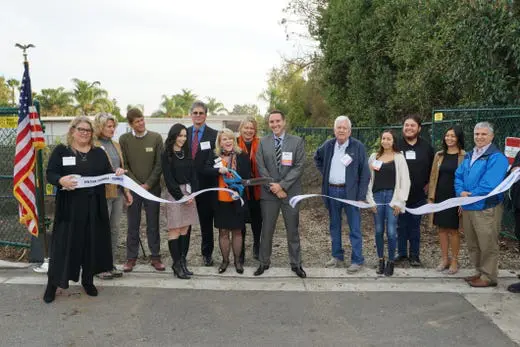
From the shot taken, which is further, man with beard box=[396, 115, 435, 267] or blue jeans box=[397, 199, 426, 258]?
blue jeans box=[397, 199, 426, 258]

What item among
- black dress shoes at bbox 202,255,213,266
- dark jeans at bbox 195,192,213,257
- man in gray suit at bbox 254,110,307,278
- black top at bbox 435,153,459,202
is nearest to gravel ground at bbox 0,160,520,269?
black dress shoes at bbox 202,255,213,266

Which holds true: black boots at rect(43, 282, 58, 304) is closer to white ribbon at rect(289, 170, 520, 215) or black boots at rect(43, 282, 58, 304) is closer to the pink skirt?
the pink skirt

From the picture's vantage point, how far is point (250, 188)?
5781 mm

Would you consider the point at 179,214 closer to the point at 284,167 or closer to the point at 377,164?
the point at 284,167

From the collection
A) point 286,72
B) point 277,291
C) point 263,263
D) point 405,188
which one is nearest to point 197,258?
point 263,263

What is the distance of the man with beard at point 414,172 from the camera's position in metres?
5.52

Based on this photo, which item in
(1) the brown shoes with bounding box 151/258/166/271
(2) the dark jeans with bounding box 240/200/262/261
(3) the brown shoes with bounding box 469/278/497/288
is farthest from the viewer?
(2) the dark jeans with bounding box 240/200/262/261

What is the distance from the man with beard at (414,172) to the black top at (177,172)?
2.66m

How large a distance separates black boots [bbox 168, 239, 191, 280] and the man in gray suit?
898mm

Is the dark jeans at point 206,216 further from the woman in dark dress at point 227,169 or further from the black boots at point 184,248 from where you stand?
the black boots at point 184,248

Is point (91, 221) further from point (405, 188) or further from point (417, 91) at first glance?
point (417, 91)

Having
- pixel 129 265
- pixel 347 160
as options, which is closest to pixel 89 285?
pixel 129 265

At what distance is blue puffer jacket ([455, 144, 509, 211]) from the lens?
15.7 ft

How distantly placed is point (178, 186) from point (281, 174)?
1.23 metres
